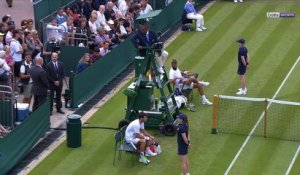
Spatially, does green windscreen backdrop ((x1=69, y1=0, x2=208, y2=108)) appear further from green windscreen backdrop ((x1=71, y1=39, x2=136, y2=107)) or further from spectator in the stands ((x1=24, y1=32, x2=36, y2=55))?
spectator in the stands ((x1=24, y1=32, x2=36, y2=55))

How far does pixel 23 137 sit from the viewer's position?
23.6 meters

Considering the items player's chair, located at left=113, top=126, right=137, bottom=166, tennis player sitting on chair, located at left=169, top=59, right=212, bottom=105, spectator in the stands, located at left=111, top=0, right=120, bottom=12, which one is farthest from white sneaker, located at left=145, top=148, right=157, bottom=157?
spectator in the stands, located at left=111, top=0, right=120, bottom=12

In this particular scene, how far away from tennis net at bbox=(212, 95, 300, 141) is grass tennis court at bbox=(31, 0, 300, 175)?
41 cm

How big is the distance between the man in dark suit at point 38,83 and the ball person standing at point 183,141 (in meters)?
5.49

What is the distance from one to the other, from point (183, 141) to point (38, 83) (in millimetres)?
5944

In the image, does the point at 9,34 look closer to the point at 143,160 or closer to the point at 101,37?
the point at 101,37

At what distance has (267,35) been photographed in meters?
35.7

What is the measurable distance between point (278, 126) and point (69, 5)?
12.9 meters

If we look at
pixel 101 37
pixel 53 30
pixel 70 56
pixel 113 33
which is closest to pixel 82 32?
pixel 101 37

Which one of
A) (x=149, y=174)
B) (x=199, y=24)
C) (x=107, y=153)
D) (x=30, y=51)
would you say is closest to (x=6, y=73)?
→ (x=30, y=51)

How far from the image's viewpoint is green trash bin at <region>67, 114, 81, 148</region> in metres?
24.3

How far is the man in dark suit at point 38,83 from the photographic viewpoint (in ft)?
84.3

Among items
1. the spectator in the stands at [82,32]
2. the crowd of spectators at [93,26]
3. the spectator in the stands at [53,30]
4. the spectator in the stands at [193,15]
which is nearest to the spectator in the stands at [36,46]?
the crowd of spectators at [93,26]

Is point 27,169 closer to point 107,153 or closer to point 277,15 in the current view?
point 107,153
